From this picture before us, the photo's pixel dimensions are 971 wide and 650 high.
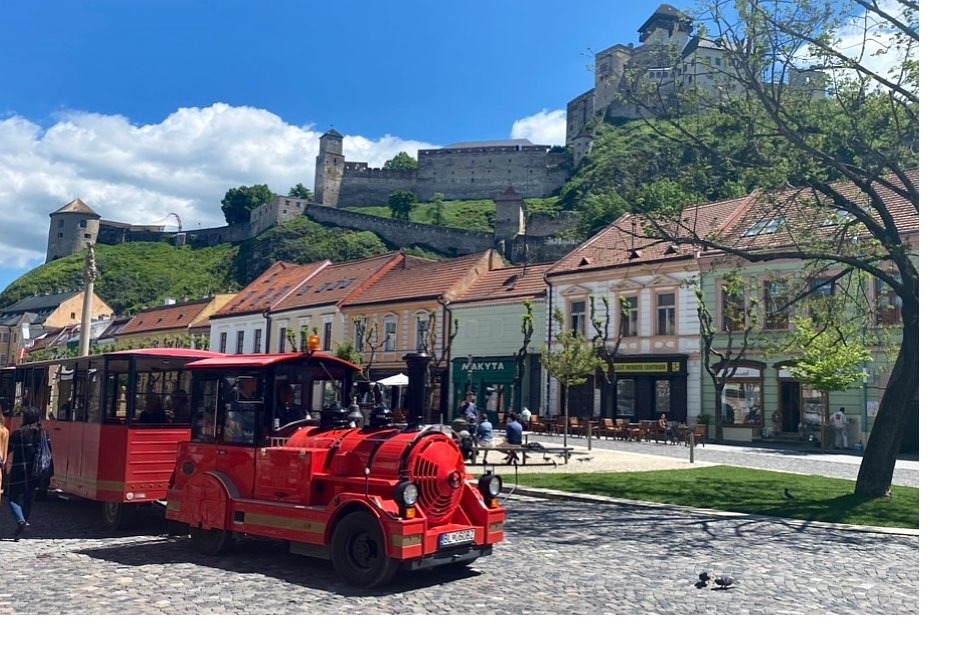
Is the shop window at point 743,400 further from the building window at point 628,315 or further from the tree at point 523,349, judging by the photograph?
the tree at point 523,349

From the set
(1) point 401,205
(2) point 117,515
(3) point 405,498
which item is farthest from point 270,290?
(1) point 401,205

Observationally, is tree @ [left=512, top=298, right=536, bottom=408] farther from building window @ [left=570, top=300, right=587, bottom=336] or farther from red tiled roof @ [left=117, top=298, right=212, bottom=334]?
red tiled roof @ [left=117, top=298, right=212, bottom=334]

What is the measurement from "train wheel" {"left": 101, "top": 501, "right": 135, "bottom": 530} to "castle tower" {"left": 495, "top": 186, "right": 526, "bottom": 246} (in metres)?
74.0

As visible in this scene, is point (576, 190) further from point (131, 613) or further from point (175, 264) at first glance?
point (131, 613)

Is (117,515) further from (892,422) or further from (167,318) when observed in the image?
(167,318)

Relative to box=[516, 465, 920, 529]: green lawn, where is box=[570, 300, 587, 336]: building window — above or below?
above

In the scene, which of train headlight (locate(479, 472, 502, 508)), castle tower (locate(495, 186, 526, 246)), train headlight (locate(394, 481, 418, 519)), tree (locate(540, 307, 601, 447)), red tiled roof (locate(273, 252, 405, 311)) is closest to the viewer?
train headlight (locate(394, 481, 418, 519))

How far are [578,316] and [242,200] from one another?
8538cm

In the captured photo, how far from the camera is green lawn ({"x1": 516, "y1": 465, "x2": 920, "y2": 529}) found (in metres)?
11.4

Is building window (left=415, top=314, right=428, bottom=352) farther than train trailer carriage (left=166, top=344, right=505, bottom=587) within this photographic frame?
Yes

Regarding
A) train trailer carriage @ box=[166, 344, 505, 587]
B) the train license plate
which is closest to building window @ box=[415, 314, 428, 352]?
train trailer carriage @ box=[166, 344, 505, 587]

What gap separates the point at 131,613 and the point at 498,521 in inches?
133

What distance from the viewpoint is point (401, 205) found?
9938 cm

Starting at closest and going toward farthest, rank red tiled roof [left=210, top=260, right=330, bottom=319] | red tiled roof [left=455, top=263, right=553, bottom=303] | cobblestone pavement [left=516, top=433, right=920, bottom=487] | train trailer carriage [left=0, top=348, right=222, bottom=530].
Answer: train trailer carriage [left=0, top=348, right=222, bottom=530]
cobblestone pavement [left=516, top=433, right=920, bottom=487]
red tiled roof [left=455, top=263, right=553, bottom=303]
red tiled roof [left=210, top=260, right=330, bottom=319]
